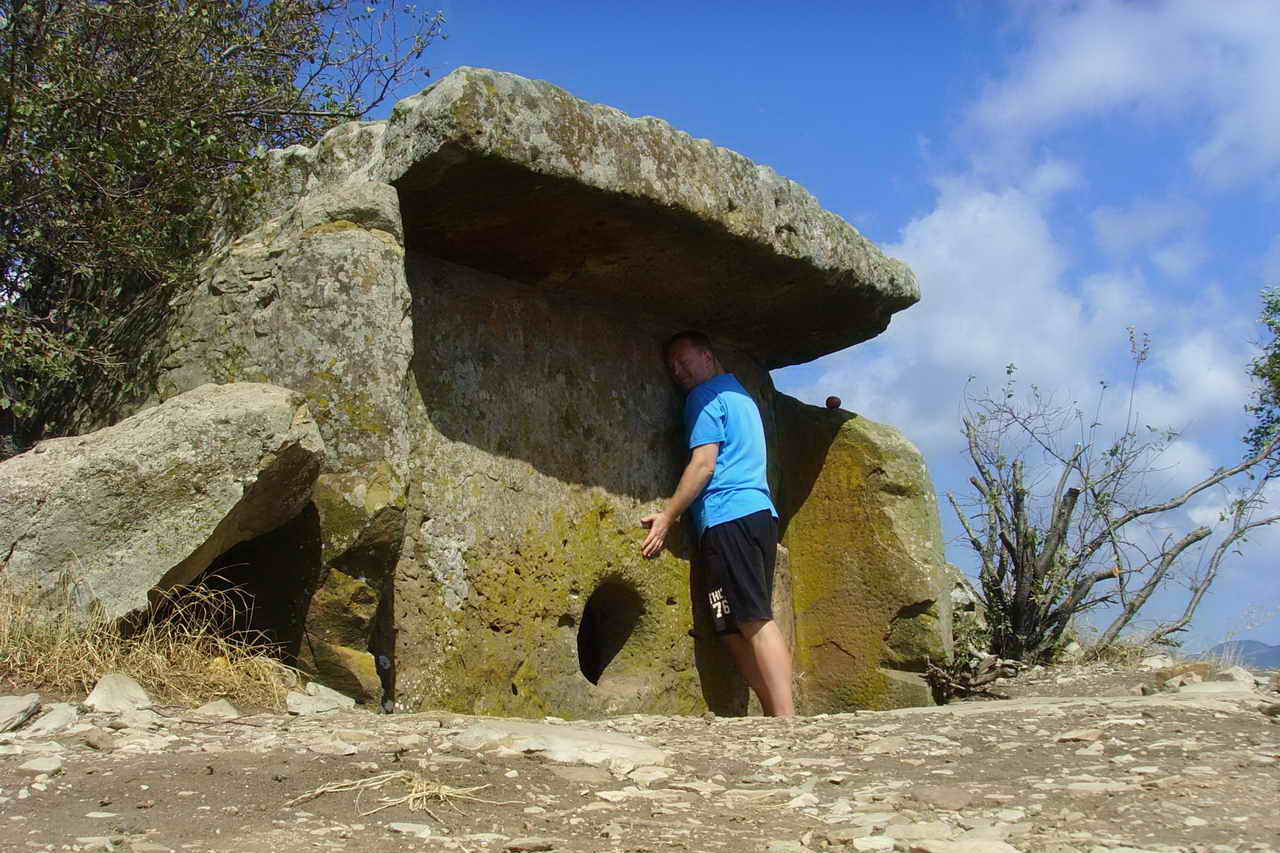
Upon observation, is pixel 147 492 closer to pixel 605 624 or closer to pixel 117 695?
pixel 117 695

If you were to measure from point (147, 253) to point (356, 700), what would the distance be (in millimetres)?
2078

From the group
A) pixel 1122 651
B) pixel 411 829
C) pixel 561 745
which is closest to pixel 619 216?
pixel 561 745

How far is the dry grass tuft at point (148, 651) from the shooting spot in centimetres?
321

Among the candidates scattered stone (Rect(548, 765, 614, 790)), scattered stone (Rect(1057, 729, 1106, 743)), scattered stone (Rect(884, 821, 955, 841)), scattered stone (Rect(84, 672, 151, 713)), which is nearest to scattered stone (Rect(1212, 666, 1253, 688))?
scattered stone (Rect(1057, 729, 1106, 743))

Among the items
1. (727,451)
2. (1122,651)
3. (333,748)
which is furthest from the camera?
(1122,651)

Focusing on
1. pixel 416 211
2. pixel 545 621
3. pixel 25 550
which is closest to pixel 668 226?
pixel 416 211

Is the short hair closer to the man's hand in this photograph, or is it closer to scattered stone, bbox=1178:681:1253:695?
the man's hand

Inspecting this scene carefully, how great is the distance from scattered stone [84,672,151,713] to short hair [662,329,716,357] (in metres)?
3.02

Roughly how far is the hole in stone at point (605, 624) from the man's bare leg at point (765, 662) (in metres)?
0.44

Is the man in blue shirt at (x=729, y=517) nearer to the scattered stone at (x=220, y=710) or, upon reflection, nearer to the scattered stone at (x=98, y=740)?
the scattered stone at (x=220, y=710)

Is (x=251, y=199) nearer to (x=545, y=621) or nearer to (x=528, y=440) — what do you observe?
(x=528, y=440)

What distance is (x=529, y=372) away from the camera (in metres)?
5.01

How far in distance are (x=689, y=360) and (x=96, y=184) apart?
2599 mm

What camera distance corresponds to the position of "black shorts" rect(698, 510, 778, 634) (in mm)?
5301
